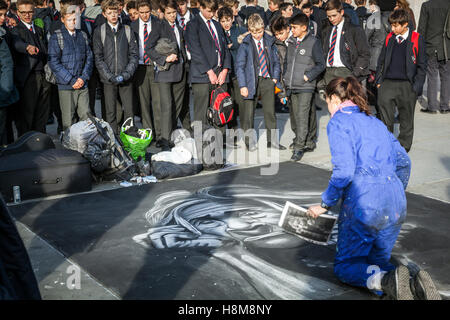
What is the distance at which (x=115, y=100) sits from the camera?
8.47 metres

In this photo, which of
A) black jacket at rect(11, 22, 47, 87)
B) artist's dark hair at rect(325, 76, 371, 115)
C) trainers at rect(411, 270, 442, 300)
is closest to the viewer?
trainers at rect(411, 270, 442, 300)

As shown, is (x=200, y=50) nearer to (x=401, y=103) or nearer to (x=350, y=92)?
(x=401, y=103)

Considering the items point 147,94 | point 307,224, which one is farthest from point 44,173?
point 307,224

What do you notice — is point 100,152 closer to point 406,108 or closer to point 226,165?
point 226,165

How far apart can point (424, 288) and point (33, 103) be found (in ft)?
21.4

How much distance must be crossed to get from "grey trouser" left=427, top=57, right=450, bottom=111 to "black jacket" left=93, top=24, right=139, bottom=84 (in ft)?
19.3

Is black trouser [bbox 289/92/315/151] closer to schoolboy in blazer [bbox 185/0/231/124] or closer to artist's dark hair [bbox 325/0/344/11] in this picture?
schoolboy in blazer [bbox 185/0/231/124]

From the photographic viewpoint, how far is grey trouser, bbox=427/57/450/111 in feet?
34.9

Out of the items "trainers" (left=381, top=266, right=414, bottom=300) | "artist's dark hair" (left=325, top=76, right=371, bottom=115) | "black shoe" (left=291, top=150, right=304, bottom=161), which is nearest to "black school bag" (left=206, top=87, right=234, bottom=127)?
"black shoe" (left=291, top=150, right=304, bottom=161)

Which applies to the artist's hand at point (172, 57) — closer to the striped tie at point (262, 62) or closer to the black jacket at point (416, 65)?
the striped tie at point (262, 62)

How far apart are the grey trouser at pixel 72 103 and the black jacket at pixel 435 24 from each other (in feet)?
21.1

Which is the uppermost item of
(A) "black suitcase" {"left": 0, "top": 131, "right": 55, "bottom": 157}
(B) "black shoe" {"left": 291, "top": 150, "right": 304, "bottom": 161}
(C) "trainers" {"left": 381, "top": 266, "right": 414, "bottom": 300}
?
(A) "black suitcase" {"left": 0, "top": 131, "right": 55, "bottom": 157}

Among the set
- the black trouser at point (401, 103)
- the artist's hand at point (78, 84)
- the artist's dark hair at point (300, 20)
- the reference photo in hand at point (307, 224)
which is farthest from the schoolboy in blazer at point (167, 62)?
the reference photo in hand at point (307, 224)

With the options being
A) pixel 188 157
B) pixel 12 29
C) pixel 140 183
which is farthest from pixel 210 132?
pixel 12 29
